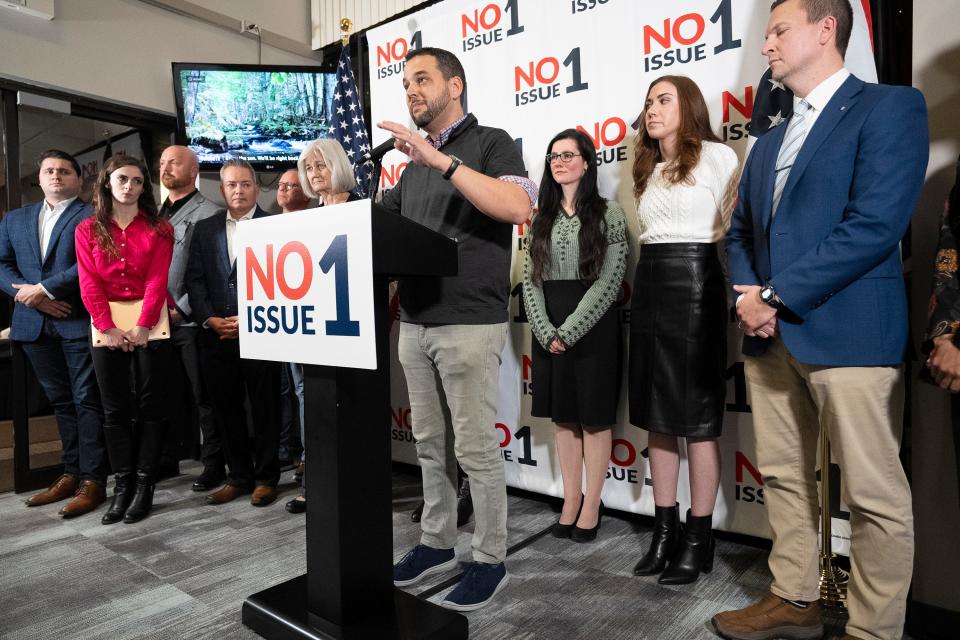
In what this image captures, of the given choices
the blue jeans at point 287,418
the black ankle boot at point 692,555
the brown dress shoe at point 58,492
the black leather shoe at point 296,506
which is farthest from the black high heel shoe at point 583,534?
the brown dress shoe at point 58,492

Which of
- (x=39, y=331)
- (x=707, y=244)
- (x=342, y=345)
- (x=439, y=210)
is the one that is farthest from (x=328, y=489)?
(x=39, y=331)

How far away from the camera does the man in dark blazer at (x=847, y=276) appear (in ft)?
4.64

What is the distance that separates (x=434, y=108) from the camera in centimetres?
182

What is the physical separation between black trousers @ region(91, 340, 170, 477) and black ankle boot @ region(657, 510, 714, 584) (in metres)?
2.30

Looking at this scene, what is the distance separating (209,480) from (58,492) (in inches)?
27.8

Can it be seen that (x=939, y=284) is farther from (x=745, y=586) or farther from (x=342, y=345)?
(x=342, y=345)

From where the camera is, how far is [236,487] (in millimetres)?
3061

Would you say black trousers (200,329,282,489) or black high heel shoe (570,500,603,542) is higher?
black trousers (200,329,282,489)

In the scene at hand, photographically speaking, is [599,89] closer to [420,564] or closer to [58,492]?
[420,564]

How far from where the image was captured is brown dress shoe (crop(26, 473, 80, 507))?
2996 millimetres

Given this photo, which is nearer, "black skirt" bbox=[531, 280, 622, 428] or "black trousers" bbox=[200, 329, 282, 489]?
"black skirt" bbox=[531, 280, 622, 428]

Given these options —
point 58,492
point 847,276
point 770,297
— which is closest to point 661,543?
point 770,297

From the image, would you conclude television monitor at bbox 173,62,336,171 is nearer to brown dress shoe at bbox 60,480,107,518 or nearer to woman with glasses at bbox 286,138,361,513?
woman with glasses at bbox 286,138,361,513

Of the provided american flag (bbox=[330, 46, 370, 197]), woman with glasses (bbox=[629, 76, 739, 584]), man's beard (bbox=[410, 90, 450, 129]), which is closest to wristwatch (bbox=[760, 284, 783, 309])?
woman with glasses (bbox=[629, 76, 739, 584])
